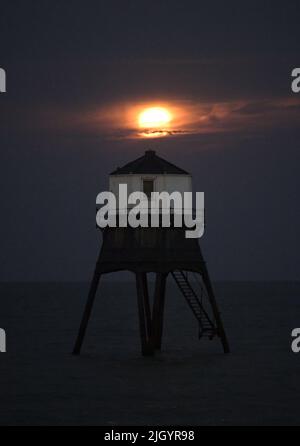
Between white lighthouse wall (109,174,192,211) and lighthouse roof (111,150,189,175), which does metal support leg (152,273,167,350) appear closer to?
white lighthouse wall (109,174,192,211)

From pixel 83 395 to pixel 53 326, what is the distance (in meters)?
52.0

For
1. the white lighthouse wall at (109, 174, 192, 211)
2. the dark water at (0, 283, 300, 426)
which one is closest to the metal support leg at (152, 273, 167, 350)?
the dark water at (0, 283, 300, 426)

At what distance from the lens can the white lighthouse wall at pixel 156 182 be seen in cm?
6034

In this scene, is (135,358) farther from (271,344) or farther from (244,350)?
(271,344)

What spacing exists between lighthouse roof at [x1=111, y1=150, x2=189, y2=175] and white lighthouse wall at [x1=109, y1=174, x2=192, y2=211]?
0.59 feet

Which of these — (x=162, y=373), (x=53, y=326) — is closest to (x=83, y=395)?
(x=162, y=373)

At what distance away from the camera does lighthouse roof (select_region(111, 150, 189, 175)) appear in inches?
2384

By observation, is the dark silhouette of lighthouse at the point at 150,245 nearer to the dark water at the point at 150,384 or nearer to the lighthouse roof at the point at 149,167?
the lighthouse roof at the point at 149,167

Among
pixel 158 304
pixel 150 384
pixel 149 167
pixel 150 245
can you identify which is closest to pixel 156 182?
pixel 149 167

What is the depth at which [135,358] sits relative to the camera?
66125 millimetres

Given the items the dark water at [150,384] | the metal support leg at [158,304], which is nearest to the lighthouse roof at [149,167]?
the metal support leg at [158,304]

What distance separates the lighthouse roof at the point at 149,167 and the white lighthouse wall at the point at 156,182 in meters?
0.18

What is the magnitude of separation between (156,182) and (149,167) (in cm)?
88
